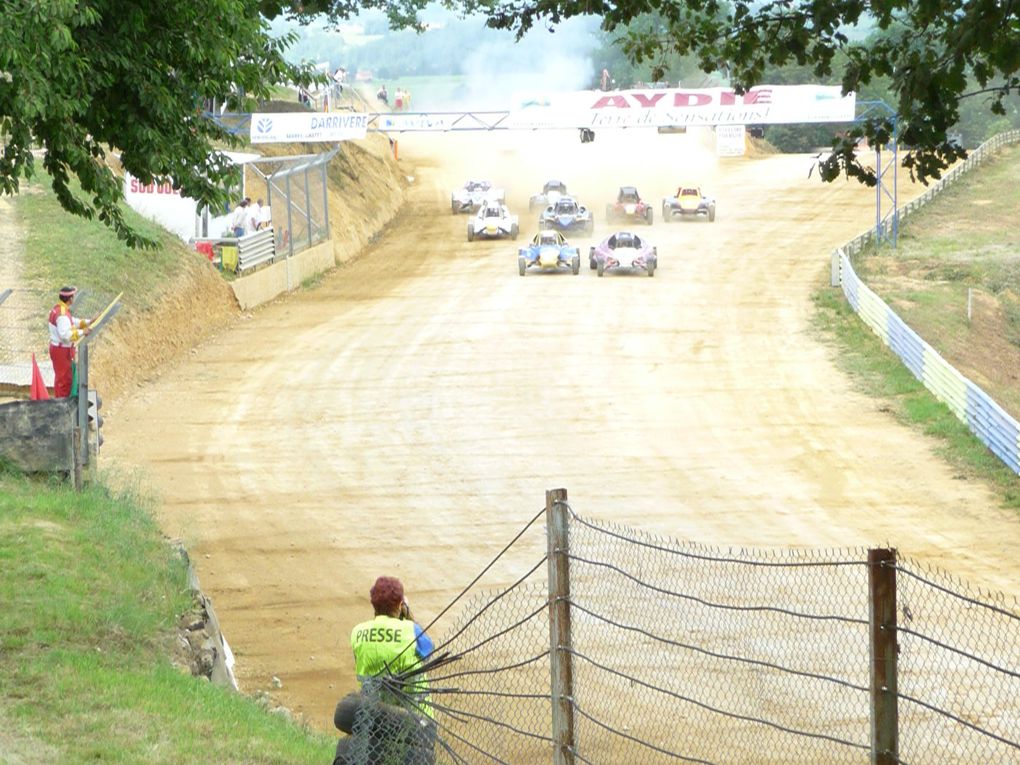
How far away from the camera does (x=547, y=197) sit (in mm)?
48781

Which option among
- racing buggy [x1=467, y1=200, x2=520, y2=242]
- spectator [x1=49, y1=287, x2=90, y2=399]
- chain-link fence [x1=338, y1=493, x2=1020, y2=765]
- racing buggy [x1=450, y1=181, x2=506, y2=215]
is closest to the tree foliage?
chain-link fence [x1=338, y1=493, x2=1020, y2=765]

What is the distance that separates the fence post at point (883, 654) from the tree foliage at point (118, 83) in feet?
19.6

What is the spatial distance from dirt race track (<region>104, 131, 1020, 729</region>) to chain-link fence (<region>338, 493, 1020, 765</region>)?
1605 mm

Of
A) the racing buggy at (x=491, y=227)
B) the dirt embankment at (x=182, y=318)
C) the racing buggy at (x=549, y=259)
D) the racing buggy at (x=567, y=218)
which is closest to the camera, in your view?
the dirt embankment at (x=182, y=318)

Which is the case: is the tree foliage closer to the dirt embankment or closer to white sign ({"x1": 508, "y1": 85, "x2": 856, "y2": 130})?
the dirt embankment

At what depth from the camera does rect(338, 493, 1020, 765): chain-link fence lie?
746cm

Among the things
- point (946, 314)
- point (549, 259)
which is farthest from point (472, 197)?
point (946, 314)

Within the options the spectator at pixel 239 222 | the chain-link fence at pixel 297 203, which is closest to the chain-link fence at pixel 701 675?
the spectator at pixel 239 222

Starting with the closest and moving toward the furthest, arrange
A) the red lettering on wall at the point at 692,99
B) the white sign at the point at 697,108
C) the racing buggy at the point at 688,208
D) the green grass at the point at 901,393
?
1. the green grass at the point at 901,393
2. the white sign at the point at 697,108
3. the red lettering on wall at the point at 692,99
4. the racing buggy at the point at 688,208

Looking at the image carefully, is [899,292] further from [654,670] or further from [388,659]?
[388,659]

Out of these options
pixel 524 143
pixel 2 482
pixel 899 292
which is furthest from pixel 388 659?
pixel 524 143

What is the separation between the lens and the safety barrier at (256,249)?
31.9 m

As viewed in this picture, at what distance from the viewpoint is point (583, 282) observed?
35.0 metres

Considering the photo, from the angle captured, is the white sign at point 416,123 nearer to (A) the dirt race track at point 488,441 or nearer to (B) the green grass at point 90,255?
(A) the dirt race track at point 488,441
